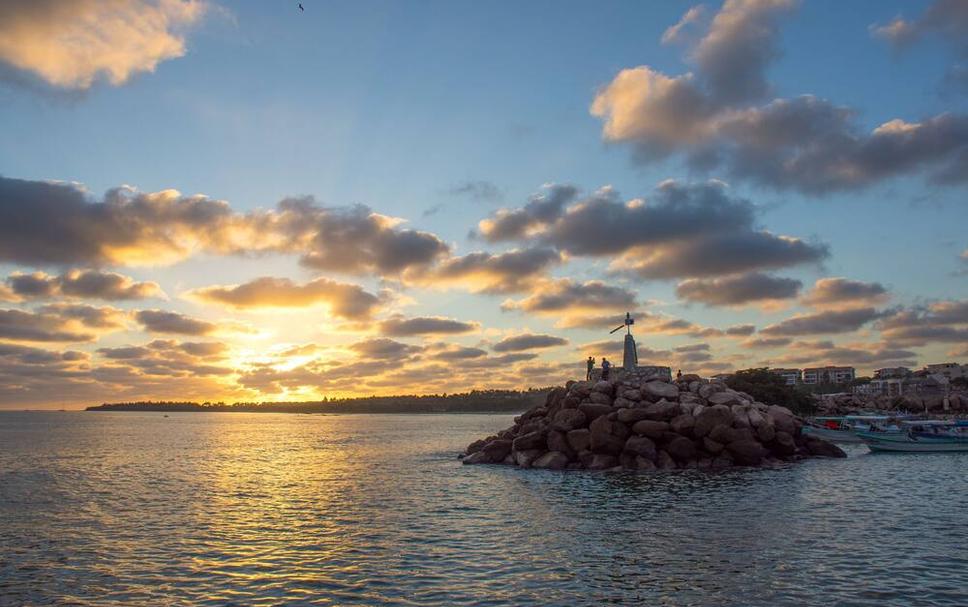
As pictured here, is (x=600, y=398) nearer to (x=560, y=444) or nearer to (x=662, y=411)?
(x=560, y=444)

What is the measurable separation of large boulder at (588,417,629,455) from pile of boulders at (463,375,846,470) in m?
0.07

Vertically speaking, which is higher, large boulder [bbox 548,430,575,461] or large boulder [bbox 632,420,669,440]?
large boulder [bbox 632,420,669,440]

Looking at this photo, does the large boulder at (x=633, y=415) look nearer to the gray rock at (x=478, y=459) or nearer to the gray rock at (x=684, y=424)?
the gray rock at (x=684, y=424)

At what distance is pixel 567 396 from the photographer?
187 feet

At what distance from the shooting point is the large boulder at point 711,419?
49969 mm

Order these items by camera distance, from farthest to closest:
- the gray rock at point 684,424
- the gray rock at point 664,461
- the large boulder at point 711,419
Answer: the gray rock at point 684,424, the large boulder at point 711,419, the gray rock at point 664,461

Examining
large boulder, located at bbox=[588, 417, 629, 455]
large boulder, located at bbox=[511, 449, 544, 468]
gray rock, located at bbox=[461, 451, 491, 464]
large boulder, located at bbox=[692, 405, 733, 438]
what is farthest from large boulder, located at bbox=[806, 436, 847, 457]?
gray rock, located at bbox=[461, 451, 491, 464]

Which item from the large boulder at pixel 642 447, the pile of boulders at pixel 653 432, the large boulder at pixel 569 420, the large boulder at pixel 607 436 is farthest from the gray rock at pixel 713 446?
the large boulder at pixel 569 420

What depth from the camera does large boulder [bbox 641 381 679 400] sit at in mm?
53094

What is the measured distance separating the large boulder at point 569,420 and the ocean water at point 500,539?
5.38m

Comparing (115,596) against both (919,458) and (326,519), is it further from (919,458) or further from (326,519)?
(919,458)

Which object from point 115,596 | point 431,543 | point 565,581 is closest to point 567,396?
point 431,543

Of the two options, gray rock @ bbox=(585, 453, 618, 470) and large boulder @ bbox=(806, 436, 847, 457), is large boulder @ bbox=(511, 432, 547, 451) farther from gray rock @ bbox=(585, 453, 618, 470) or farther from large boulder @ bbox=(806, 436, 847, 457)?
large boulder @ bbox=(806, 436, 847, 457)

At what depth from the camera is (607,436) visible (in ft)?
166
